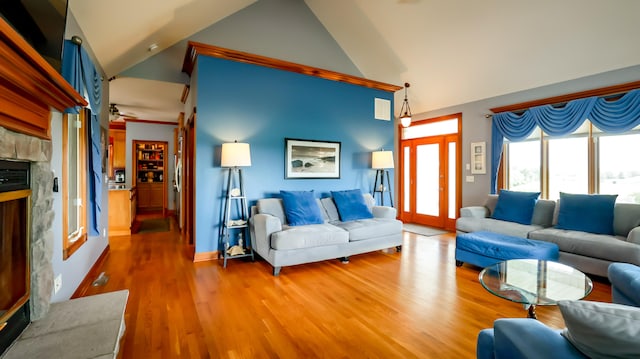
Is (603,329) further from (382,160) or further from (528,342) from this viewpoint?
(382,160)

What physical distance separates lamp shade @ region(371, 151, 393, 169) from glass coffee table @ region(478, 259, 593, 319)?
2.66m

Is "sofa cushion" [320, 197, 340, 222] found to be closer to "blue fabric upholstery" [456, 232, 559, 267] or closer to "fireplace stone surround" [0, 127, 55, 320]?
"blue fabric upholstery" [456, 232, 559, 267]

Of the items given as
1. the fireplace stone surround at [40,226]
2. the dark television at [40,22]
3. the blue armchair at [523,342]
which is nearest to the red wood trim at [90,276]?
the fireplace stone surround at [40,226]

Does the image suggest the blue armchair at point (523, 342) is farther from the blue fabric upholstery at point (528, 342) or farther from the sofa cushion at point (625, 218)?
the sofa cushion at point (625, 218)

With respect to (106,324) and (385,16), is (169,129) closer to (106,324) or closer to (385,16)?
(385,16)

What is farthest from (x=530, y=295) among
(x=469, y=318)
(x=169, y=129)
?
(x=169, y=129)

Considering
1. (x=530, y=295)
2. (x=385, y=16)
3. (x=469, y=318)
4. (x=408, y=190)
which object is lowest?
(x=469, y=318)

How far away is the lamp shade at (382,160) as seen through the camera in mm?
5113

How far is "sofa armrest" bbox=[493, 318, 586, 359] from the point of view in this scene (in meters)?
1.02

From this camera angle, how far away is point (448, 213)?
638 centimetres

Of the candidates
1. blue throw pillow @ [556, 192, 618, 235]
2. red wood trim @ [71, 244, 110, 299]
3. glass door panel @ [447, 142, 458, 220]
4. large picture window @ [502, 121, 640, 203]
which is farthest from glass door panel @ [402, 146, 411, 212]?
red wood trim @ [71, 244, 110, 299]

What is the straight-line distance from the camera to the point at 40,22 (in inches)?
61.4

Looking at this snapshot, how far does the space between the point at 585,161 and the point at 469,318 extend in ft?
12.3

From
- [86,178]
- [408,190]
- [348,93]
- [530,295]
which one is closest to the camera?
[530,295]
